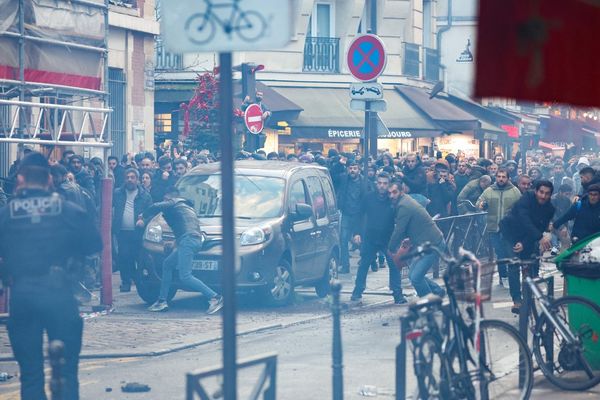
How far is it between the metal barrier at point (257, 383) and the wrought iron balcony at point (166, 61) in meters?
29.9

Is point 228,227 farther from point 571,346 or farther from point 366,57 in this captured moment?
point 366,57

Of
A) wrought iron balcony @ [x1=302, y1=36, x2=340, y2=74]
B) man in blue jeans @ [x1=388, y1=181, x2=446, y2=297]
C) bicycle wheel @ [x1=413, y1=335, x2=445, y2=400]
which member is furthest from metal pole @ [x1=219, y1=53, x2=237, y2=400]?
wrought iron balcony @ [x1=302, y1=36, x2=340, y2=74]

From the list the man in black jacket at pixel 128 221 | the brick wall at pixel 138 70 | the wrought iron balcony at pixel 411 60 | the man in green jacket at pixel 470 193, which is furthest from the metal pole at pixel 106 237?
the wrought iron balcony at pixel 411 60

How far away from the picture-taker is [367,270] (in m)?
15.6

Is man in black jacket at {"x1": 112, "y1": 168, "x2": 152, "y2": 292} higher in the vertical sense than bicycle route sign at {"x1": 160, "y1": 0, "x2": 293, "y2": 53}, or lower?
lower

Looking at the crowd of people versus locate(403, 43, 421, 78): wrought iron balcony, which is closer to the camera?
the crowd of people

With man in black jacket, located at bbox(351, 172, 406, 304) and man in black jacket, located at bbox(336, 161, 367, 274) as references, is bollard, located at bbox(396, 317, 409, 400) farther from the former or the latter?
man in black jacket, located at bbox(336, 161, 367, 274)

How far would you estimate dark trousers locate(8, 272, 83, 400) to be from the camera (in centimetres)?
741

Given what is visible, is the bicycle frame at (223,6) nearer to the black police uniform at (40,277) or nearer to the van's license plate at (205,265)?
the black police uniform at (40,277)

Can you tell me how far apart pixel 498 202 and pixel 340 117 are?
1839 centimetres

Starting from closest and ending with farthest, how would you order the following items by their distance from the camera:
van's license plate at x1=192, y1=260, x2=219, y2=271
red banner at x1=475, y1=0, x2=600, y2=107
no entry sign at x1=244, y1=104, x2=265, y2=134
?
1. red banner at x1=475, y1=0, x2=600, y2=107
2. van's license plate at x1=192, y1=260, x2=219, y2=271
3. no entry sign at x1=244, y1=104, x2=265, y2=134

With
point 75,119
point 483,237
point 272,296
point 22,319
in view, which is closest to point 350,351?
point 272,296

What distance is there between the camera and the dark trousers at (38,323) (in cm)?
741

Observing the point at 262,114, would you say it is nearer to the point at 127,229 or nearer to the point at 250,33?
the point at 127,229
